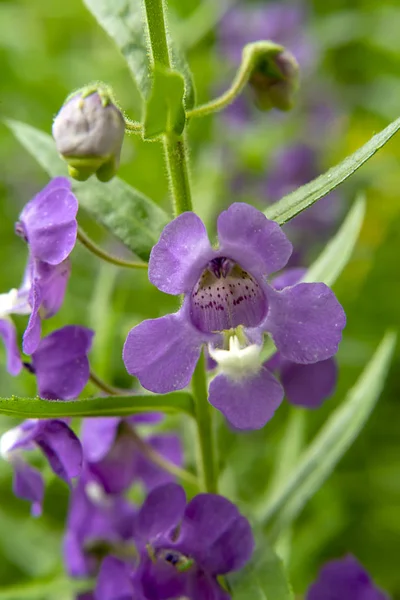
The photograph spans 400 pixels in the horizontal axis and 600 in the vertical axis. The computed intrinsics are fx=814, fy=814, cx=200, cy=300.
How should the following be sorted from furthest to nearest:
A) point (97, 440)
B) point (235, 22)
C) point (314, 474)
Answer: point (235, 22) → point (314, 474) → point (97, 440)

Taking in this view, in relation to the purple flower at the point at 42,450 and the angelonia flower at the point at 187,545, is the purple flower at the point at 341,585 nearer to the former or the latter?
the angelonia flower at the point at 187,545

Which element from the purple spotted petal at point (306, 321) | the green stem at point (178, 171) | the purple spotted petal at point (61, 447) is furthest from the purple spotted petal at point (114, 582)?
the green stem at point (178, 171)

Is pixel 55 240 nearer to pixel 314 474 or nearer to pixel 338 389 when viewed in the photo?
pixel 314 474

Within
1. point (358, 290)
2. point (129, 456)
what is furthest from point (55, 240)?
point (358, 290)

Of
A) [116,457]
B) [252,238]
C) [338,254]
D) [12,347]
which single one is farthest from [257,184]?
[252,238]

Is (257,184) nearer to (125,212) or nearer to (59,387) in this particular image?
(125,212)
